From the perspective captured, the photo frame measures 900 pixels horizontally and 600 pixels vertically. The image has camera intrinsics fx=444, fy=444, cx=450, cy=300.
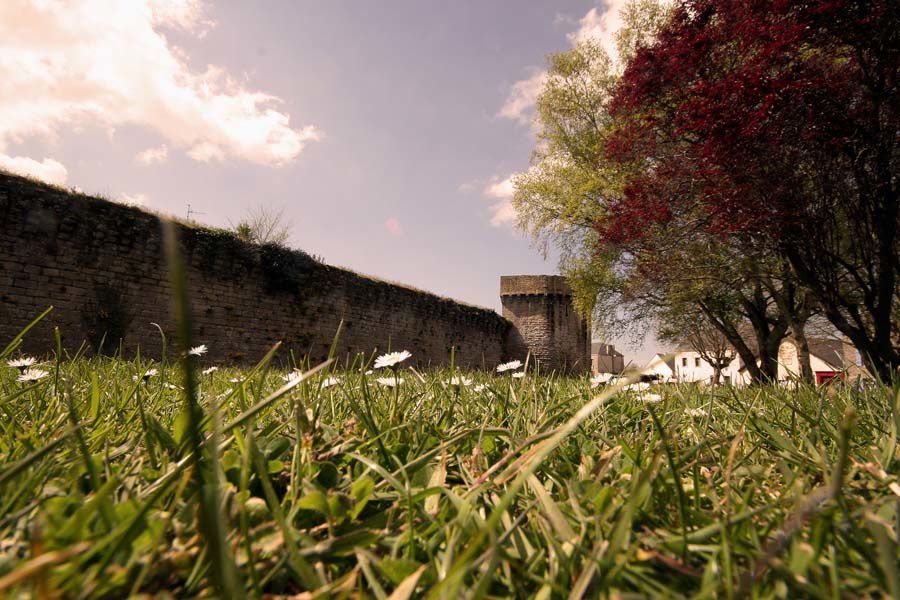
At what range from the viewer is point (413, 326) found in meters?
13.7

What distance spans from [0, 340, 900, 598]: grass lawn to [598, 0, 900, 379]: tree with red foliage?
6.13 m

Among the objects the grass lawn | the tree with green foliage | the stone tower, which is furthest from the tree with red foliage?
the stone tower

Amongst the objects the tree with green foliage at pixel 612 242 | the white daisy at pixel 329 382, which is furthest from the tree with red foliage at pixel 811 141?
the white daisy at pixel 329 382

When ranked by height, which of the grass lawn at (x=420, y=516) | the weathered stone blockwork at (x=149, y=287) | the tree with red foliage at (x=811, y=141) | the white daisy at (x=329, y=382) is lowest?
the grass lawn at (x=420, y=516)

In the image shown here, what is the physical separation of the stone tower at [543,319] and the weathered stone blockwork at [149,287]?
7.73m

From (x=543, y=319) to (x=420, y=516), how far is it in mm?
19353

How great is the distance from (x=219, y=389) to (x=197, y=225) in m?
8.51

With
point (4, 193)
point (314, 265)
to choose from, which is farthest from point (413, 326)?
point (4, 193)

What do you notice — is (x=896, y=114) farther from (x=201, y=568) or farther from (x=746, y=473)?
(x=201, y=568)

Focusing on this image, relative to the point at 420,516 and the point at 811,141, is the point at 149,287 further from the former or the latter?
the point at 811,141

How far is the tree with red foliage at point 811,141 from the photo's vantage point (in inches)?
213

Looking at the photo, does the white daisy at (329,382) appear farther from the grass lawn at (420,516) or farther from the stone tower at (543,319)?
the stone tower at (543,319)

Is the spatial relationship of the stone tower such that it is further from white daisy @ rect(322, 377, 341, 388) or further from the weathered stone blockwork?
white daisy @ rect(322, 377, 341, 388)

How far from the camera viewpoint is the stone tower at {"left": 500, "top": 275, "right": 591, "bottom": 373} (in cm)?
1919
